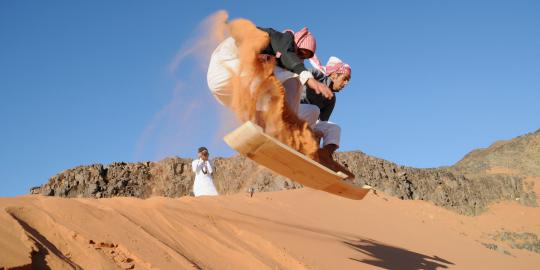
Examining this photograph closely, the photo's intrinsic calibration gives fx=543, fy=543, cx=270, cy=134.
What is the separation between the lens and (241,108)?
544 centimetres

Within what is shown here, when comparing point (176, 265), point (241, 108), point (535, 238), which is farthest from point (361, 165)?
point (176, 265)

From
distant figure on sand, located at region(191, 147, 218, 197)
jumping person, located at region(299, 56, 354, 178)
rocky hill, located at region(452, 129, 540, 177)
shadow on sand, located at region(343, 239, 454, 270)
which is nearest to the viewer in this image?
jumping person, located at region(299, 56, 354, 178)

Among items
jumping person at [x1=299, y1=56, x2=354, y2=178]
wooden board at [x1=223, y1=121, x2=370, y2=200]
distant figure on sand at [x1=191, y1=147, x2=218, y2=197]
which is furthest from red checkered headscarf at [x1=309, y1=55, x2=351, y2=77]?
distant figure on sand at [x1=191, y1=147, x2=218, y2=197]

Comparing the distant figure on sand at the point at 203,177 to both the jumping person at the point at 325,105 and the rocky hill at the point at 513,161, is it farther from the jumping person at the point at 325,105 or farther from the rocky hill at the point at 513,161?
the rocky hill at the point at 513,161

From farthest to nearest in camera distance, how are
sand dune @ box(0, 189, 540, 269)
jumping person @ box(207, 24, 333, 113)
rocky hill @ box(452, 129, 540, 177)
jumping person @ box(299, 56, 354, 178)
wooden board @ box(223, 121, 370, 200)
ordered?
rocky hill @ box(452, 129, 540, 177)
jumping person @ box(299, 56, 354, 178)
jumping person @ box(207, 24, 333, 113)
wooden board @ box(223, 121, 370, 200)
sand dune @ box(0, 189, 540, 269)

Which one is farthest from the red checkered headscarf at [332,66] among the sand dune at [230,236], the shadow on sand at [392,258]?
the shadow on sand at [392,258]

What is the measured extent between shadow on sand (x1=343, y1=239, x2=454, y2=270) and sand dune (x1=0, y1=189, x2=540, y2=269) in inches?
1.0

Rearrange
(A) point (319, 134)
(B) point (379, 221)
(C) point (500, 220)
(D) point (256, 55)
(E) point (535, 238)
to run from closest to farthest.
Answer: (D) point (256, 55) < (A) point (319, 134) < (B) point (379, 221) < (E) point (535, 238) < (C) point (500, 220)

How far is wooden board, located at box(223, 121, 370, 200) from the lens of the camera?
5039mm

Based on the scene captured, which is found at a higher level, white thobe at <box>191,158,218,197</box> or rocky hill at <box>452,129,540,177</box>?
rocky hill at <box>452,129,540,177</box>

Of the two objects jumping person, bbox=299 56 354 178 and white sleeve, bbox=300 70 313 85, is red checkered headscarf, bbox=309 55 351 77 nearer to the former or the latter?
jumping person, bbox=299 56 354 178

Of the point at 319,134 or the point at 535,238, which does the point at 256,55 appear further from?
the point at 535,238

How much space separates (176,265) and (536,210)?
57.9 feet

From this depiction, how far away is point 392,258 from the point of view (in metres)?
7.48
